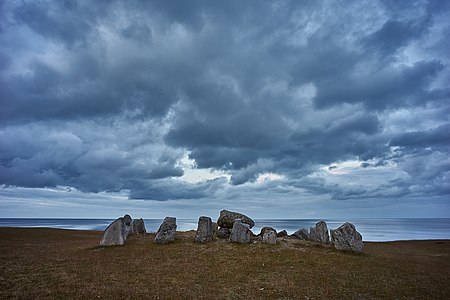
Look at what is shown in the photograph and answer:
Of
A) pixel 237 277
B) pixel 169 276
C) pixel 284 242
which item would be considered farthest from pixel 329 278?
pixel 284 242

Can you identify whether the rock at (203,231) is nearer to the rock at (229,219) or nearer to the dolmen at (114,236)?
the rock at (229,219)

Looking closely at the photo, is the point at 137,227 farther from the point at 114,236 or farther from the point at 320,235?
the point at 320,235

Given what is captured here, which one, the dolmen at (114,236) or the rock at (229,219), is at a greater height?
the rock at (229,219)

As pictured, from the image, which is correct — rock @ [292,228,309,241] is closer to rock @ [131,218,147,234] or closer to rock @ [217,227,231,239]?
rock @ [217,227,231,239]

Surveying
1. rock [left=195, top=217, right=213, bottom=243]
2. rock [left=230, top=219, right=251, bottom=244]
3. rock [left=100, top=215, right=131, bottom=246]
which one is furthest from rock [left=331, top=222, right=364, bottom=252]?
rock [left=100, top=215, right=131, bottom=246]

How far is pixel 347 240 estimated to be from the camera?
81.3ft

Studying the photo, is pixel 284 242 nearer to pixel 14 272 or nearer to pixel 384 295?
pixel 384 295

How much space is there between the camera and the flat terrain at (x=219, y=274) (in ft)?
44.2

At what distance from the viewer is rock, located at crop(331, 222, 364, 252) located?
80.8ft

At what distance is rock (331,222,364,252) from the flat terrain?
2.72 feet

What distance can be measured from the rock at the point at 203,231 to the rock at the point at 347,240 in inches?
434

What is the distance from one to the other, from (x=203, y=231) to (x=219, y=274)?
10.5 meters

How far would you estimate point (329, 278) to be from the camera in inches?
→ 648

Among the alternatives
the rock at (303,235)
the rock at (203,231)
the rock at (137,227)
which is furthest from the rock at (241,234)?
the rock at (137,227)
